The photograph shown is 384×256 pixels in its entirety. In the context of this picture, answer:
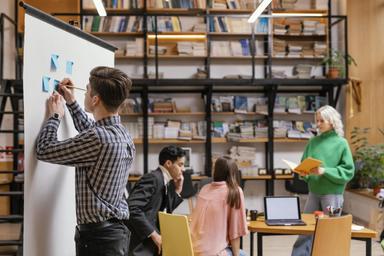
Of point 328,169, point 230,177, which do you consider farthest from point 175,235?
point 328,169

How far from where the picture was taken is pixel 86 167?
2211mm

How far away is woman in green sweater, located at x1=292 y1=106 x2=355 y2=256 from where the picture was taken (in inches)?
168

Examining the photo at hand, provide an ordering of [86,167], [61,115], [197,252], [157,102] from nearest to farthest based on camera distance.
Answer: [86,167]
[61,115]
[197,252]
[157,102]

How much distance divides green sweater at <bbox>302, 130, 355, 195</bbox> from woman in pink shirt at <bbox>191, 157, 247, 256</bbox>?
128 centimetres

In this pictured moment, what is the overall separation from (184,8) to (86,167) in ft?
20.3

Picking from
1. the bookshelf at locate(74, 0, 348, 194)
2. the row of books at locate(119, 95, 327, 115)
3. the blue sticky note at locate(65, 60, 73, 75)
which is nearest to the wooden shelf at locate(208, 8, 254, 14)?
the bookshelf at locate(74, 0, 348, 194)

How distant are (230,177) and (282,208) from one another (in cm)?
78

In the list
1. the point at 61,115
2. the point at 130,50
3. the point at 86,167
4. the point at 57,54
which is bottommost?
the point at 86,167

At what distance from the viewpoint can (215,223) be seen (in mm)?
3203

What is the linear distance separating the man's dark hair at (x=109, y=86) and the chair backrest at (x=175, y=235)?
1.08m

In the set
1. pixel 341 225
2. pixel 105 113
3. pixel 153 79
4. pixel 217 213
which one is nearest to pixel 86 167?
pixel 105 113

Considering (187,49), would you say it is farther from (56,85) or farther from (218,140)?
(56,85)

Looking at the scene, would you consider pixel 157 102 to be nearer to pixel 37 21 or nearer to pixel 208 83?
pixel 208 83

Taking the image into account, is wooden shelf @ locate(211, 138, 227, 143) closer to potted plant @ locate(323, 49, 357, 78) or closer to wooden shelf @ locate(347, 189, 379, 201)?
potted plant @ locate(323, 49, 357, 78)
